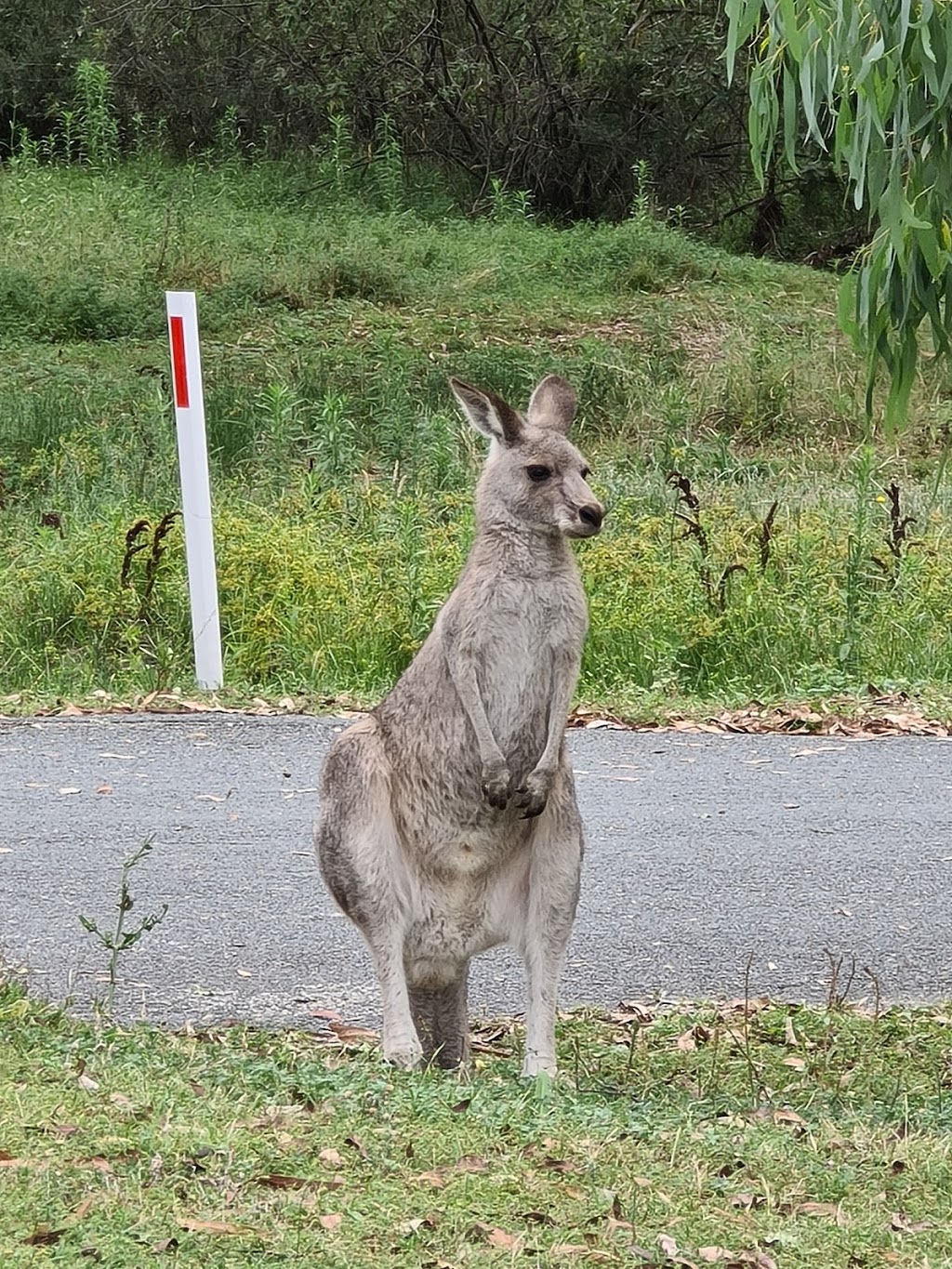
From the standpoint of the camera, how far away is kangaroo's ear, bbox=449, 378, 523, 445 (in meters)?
4.31

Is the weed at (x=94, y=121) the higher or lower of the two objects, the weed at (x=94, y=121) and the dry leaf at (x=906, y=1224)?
the higher

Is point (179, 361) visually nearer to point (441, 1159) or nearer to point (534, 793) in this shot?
point (534, 793)

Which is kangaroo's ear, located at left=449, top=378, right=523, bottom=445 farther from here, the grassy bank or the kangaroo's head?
the grassy bank

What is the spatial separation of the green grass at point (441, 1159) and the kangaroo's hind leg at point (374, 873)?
0.15m

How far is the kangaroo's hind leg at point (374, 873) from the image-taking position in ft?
13.7

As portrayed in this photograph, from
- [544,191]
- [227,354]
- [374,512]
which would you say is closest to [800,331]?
[227,354]

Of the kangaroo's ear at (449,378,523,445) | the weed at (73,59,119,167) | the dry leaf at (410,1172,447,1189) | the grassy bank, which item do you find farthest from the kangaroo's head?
the weed at (73,59,119,167)

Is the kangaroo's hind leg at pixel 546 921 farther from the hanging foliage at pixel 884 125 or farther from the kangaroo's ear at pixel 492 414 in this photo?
the hanging foliage at pixel 884 125

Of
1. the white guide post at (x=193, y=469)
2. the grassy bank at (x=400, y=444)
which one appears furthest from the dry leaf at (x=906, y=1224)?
the white guide post at (x=193, y=469)

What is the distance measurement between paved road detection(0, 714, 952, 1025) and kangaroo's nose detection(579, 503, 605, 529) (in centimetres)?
174

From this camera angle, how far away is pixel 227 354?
17.1 metres

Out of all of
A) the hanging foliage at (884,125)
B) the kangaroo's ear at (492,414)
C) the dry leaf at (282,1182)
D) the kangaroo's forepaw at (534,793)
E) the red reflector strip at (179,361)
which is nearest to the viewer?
the dry leaf at (282,1182)

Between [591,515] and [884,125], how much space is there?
116 cm

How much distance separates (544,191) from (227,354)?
1031cm
